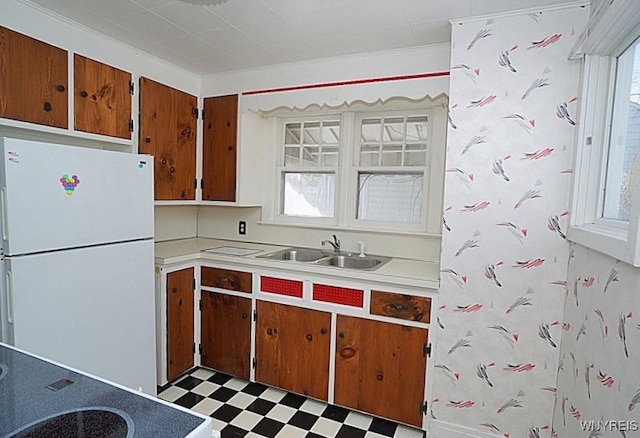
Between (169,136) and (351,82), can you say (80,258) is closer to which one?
(169,136)

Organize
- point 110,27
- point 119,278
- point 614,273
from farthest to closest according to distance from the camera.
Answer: point 110,27 → point 119,278 → point 614,273

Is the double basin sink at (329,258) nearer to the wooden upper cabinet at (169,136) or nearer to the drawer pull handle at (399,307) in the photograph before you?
the drawer pull handle at (399,307)

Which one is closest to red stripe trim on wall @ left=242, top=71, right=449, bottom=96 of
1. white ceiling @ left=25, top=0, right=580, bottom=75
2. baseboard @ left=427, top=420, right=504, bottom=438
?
white ceiling @ left=25, top=0, right=580, bottom=75

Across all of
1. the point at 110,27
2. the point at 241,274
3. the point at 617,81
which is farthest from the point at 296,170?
the point at 617,81

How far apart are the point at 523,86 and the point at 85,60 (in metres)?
2.48

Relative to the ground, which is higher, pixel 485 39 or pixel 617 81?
pixel 485 39

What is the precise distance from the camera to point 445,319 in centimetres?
193

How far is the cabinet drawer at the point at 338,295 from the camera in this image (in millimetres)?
2121

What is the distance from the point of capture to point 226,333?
8.35ft

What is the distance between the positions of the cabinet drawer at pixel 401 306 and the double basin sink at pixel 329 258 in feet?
1.26

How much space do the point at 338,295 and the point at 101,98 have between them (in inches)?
76.5

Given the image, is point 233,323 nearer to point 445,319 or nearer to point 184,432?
point 445,319

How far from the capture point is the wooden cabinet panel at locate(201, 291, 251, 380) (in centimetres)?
247

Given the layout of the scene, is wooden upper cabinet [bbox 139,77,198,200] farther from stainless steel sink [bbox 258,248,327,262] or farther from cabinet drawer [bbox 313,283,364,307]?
cabinet drawer [bbox 313,283,364,307]
